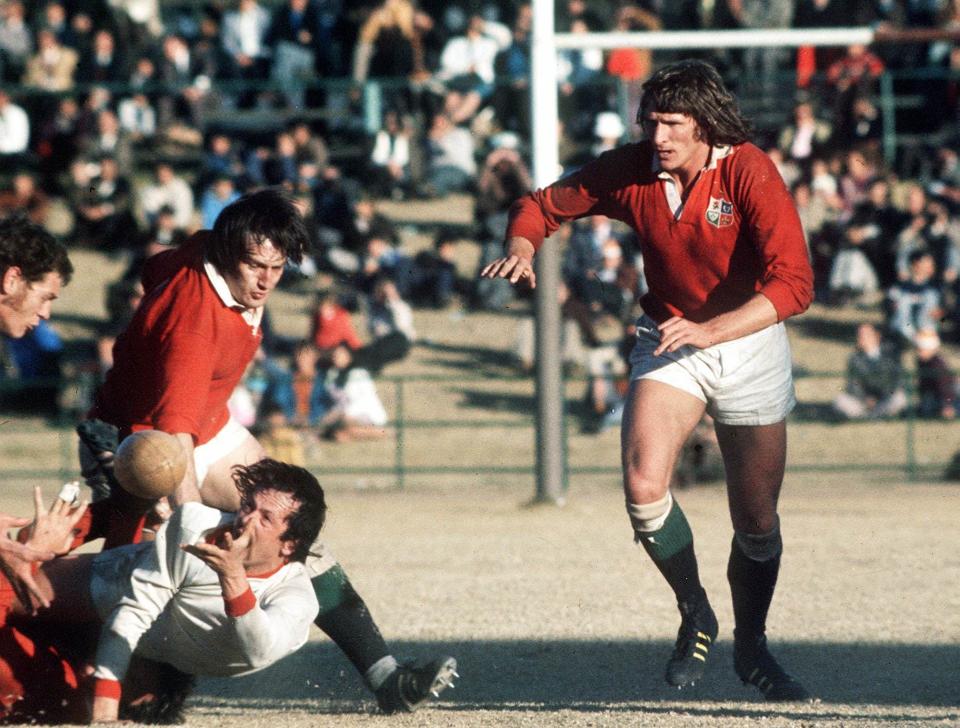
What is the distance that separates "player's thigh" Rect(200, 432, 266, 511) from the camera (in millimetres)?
5109

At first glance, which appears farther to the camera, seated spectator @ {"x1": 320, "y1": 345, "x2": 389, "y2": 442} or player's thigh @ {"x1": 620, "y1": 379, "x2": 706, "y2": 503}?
seated spectator @ {"x1": 320, "y1": 345, "x2": 389, "y2": 442}

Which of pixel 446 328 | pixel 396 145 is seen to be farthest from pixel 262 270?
pixel 396 145

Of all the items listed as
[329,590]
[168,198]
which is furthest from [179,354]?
[168,198]

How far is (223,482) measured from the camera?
5117 millimetres

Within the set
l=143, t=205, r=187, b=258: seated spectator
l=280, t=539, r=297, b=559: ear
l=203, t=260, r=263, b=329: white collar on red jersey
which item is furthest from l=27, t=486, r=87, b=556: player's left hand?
l=143, t=205, r=187, b=258: seated spectator

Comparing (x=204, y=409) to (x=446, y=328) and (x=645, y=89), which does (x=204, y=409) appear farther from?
(x=446, y=328)

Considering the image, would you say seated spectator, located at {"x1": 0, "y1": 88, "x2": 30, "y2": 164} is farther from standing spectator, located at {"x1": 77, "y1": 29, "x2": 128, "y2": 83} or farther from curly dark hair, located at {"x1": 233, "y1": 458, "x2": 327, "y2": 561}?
curly dark hair, located at {"x1": 233, "y1": 458, "x2": 327, "y2": 561}

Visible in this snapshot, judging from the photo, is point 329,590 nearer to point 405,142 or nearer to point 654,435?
point 654,435

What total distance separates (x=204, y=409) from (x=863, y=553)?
17.0 ft

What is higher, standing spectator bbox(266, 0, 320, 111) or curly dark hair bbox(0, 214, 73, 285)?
standing spectator bbox(266, 0, 320, 111)

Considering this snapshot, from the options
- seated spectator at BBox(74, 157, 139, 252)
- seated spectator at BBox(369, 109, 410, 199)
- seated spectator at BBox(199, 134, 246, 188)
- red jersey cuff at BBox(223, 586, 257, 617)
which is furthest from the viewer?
seated spectator at BBox(369, 109, 410, 199)

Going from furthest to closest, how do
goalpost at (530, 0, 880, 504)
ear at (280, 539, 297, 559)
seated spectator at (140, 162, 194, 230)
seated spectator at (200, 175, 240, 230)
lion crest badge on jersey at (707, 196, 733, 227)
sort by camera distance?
seated spectator at (140, 162, 194, 230)
seated spectator at (200, 175, 240, 230)
goalpost at (530, 0, 880, 504)
lion crest badge on jersey at (707, 196, 733, 227)
ear at (280, 539, 297, 559)

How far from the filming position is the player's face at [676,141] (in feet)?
16.2

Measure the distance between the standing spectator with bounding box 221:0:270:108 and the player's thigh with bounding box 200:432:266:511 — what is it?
531 inches
